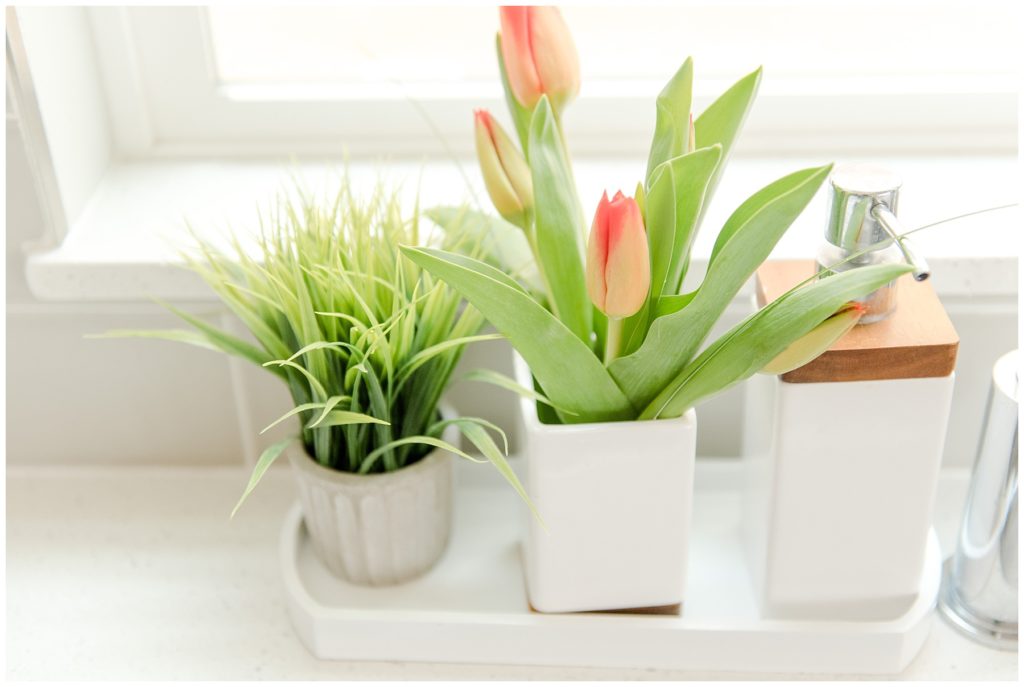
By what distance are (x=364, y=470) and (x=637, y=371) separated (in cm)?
18

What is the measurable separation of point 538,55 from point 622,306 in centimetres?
13

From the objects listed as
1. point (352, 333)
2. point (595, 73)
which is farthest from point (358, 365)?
point (595, 73)

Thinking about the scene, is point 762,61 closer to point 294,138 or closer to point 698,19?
point 698,19

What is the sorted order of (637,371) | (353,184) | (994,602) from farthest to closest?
(353,184) → (994,602) → (637,371)

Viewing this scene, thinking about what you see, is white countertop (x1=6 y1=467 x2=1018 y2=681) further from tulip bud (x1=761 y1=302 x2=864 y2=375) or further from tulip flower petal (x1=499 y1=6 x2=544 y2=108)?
tulip flower petal (x1=499 y1=6 x2=544 y2=108)

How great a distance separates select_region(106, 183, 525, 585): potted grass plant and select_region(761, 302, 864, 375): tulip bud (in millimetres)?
147

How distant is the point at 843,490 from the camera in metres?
0.65

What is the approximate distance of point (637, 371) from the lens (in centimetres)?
60

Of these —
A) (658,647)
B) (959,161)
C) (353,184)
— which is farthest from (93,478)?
(959,161)

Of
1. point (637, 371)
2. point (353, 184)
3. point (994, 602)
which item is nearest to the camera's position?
point (637, 371)

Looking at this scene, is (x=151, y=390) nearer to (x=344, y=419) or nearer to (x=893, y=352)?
(x=344, y=419)

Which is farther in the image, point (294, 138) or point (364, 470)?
point (294, 138)

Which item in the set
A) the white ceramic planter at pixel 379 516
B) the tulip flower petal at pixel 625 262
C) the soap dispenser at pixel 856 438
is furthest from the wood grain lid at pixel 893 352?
the white ceramic planter at pixel 379 516

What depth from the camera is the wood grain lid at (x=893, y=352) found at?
598 mm
